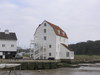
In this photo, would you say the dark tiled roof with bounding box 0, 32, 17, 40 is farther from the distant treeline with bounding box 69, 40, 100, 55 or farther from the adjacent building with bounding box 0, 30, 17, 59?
the distant treeline with bounding box 69, 40, 100, 55

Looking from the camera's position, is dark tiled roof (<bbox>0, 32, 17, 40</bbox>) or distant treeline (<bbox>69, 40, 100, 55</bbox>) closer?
dark tiled roof (<bbox>0, 32, 17, 40</bbox>)

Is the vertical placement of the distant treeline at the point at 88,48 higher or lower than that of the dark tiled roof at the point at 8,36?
higher

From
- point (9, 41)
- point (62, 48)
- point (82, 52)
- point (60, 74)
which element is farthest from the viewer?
point (82, 52)

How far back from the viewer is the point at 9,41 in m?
74.4

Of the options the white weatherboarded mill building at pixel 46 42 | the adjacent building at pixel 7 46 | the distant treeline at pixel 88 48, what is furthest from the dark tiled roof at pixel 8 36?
the distant treeline at pixel 88 48

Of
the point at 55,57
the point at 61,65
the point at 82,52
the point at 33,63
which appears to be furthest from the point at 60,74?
the point at 82,52

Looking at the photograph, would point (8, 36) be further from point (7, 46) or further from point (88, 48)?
point (88, 48)

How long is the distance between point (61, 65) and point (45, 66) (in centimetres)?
919

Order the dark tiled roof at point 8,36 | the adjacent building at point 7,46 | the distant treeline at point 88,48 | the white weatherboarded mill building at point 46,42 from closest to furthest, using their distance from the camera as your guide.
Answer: the adjacent building at point 7,46 → the dark tiled roof at point 8,36 → the white weatherboarded mill building at point 46,42 → the distant treeline at point 88,48

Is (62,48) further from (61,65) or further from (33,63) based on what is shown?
(33,63)

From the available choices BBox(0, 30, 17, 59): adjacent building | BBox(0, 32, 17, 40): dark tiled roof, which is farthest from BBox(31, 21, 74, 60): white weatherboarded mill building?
BBox(0, 32, 17, 40): dark tiled roof

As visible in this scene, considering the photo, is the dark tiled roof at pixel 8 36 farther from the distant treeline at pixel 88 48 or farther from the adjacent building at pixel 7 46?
the distant treeline at pixel 88 48

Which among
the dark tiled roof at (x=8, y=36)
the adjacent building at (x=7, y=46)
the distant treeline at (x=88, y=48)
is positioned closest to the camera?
the adjacent building at (x=7, y=46)

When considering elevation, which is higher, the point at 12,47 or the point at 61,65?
the point at 12,47
